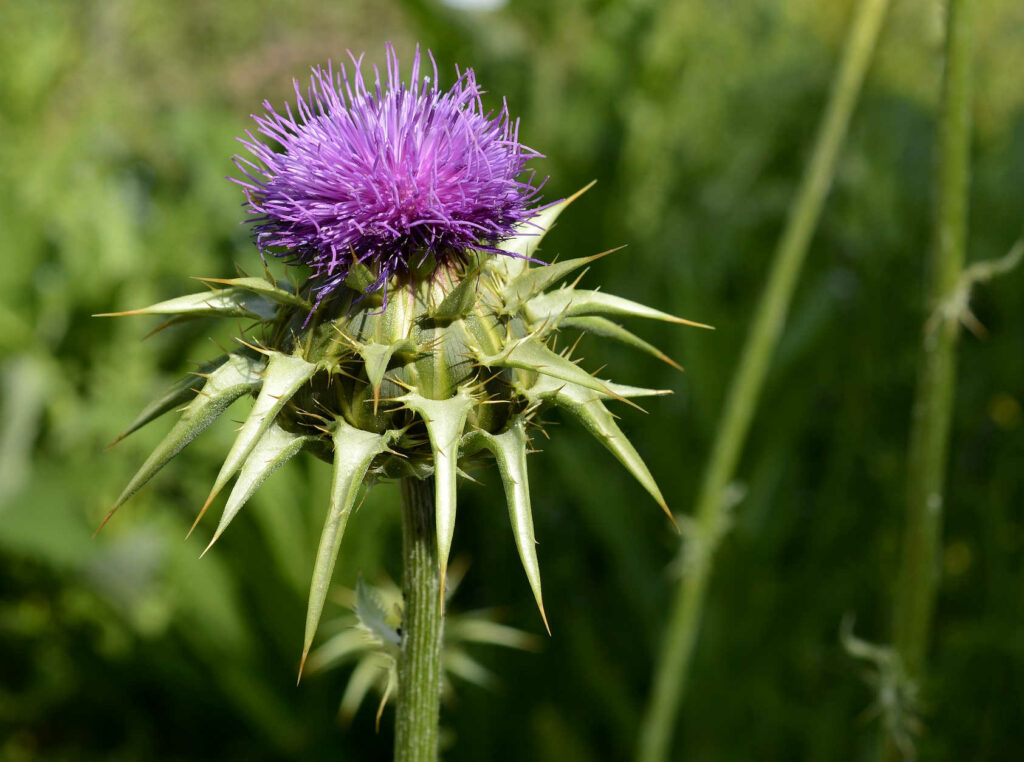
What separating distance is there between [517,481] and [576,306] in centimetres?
29

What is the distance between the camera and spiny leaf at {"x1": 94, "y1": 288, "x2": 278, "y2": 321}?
122 cm

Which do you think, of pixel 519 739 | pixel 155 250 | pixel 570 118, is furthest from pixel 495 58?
pixel 519 739

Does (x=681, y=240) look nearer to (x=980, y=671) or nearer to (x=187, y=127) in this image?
(x=980, y=671)

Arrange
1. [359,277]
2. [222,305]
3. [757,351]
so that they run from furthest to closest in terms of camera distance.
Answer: [757,351], [222,305], [359,277]

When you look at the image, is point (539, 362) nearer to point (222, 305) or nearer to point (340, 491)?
→ point (340, 491)

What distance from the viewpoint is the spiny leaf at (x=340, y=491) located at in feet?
3.30

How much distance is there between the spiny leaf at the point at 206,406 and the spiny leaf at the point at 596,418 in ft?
1.22

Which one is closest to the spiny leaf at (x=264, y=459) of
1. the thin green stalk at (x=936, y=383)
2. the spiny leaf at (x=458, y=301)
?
the spiny leaf at (x=458, y=301)

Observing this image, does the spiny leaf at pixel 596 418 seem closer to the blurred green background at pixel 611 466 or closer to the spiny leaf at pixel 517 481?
the spiny leaf at pixel 517 481

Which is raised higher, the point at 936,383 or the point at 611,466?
the point at 936,383

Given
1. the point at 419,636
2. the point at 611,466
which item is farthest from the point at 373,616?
the point at 611,466

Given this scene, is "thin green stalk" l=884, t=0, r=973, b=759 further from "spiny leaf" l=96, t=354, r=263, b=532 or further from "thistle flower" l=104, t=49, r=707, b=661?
"spiny leaf" l=96, t=354, r=263, b=532

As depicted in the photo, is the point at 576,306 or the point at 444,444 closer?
the point at 444,444

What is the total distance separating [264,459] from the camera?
1159mm
